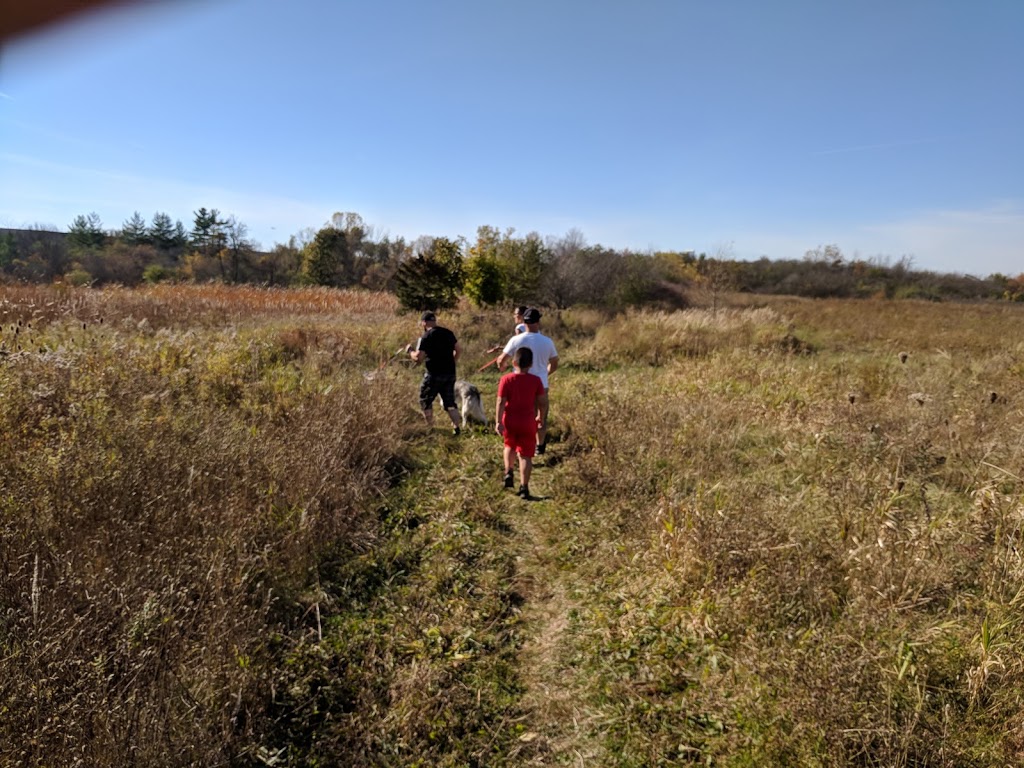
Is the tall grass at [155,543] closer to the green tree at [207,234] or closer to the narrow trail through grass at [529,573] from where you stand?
the narrow trail through grass at [529,573]

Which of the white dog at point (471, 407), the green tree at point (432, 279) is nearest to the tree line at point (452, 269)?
the green tree at point (432, 279)

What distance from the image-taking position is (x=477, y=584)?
3.66m

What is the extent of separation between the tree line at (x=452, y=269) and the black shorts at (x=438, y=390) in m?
12.0

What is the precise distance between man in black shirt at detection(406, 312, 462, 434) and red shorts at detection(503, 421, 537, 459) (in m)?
2.02

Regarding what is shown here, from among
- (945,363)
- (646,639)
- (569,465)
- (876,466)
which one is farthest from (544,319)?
(646,639)

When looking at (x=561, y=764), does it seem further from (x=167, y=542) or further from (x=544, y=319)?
(x=544, y=319)

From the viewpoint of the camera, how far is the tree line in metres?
19.3

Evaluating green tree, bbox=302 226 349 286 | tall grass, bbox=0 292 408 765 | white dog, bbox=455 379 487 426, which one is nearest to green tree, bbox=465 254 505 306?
white dog, bbox=455 379 487 426

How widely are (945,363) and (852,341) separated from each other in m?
5.91

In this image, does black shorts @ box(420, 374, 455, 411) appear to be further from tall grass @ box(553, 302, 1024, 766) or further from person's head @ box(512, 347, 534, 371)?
person's head @ box(512, 347, 534, 371)

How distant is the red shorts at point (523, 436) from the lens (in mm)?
5055

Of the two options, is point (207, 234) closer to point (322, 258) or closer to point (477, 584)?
point (322, 258)

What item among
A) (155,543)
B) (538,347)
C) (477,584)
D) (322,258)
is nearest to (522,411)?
(538,347)

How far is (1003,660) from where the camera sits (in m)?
2.43
